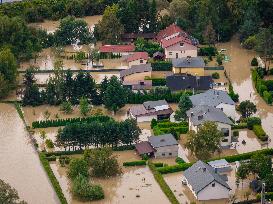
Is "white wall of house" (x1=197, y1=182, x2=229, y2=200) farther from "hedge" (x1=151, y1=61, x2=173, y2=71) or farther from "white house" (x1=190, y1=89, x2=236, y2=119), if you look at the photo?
"hedge" (x1=151, y1=61, x2=173, y2=71)

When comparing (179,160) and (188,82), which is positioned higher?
(188,82)

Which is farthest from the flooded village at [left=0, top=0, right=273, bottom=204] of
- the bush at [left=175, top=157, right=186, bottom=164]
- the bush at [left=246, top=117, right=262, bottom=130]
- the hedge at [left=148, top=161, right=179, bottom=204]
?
the bush at [left=246, top=117, right=262, bottom=130]

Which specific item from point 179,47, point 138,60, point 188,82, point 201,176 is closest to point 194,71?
point 188,82

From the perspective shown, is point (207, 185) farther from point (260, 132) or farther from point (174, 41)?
point (174, 41)

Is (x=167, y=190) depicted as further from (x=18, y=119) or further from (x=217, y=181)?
(x=18, y=119)

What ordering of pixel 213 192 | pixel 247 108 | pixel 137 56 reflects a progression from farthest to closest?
pixel 137 56 < pixel 247 108 < pixel 213 192

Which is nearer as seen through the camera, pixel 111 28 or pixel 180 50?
pixel 180 50

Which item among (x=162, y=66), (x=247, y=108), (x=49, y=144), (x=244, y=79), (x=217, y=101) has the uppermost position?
(x=162, y=66)

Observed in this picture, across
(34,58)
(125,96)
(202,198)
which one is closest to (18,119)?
(125,96)
